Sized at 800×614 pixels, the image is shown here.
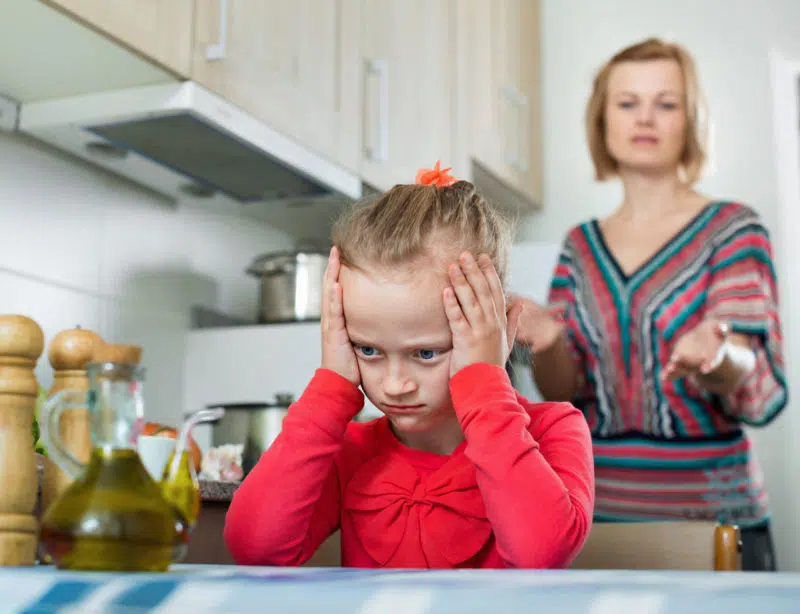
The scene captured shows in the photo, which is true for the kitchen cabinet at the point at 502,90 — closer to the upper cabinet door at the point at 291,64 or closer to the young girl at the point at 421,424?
the upper cabinet door at the point at 291,64

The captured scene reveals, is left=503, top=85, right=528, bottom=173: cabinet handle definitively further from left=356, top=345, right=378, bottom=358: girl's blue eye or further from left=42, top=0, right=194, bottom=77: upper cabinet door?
left=356, top=345, right=378, bottom=358: girl's blue eye

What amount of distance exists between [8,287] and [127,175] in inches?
15.4

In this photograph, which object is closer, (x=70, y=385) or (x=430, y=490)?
(x=70, y=385)

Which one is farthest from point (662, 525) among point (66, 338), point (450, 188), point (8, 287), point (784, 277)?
point (784, 277)

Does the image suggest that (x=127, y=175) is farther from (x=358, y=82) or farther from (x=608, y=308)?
(x=608, y=308)

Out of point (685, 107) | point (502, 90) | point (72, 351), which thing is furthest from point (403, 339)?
point (502, 90)

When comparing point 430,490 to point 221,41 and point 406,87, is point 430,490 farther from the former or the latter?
point 406,87

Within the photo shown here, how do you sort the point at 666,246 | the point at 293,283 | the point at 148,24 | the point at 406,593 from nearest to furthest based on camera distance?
1. the point at 406,593
2. the point at 148,24
3. the point at 666,246
4. the point at 293,283

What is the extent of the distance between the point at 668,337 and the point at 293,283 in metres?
0.74

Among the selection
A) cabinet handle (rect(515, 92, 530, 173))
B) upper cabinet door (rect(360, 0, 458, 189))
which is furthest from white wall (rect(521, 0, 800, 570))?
upper cabinet door (rect(360, 0, 458, 189))

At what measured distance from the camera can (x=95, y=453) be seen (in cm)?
56

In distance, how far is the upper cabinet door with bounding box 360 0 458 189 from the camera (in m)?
2.07

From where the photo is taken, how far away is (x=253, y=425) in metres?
1.67

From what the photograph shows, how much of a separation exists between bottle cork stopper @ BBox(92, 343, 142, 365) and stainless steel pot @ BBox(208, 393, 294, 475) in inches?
31.7
